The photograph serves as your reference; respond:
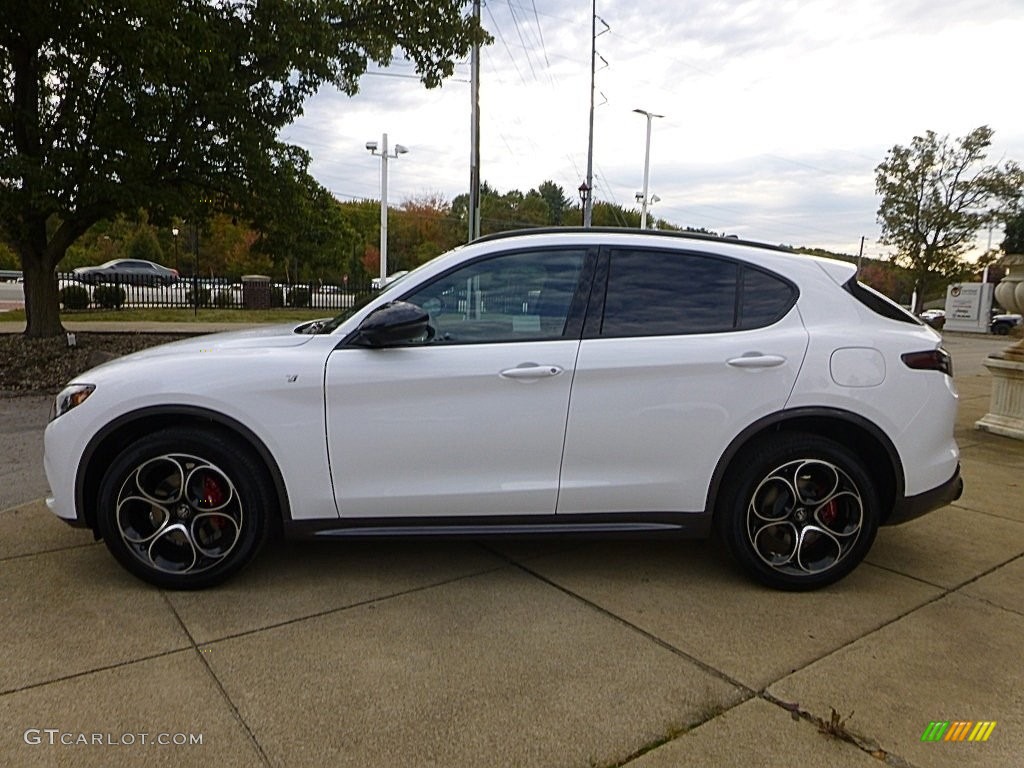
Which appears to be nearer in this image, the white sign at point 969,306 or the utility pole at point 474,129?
the utility pole at point 474,129

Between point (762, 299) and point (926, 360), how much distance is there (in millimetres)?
824

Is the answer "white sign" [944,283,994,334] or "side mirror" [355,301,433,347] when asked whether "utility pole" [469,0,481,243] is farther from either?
"white sign" [944,283,994,334]

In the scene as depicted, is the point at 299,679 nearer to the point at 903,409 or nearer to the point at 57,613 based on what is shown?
the point at 57,613

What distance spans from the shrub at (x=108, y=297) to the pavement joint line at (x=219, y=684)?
23.1 metres

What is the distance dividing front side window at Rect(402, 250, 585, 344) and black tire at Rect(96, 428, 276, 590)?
42.6 inches

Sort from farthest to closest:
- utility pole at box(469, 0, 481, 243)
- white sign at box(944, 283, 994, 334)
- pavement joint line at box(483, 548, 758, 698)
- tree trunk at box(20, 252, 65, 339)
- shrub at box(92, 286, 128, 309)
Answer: white sign at box(944, 283, 994, 334)
shrub at box(92, 286, 128, 309)
utility pole at box(469, 0, 481, 243)
tree trunk at box(20, 252, 65, 339)
pavement joint line at box(483, 548, 758, 698)

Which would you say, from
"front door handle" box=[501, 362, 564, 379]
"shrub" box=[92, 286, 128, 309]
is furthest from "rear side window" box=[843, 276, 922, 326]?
"shrub" box=[92, 286, 128, 309]

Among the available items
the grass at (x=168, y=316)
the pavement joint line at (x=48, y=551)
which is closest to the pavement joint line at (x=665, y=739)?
the pavement joint line at (x=48, y=551)

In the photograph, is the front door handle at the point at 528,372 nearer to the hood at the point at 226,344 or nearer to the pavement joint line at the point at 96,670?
the hood at the point at 226,344

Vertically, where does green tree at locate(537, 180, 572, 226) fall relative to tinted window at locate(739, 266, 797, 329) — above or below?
above

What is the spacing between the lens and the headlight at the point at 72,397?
3268 millimetres

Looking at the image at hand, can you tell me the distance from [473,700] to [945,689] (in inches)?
68.8

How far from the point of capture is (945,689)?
2.64 meters

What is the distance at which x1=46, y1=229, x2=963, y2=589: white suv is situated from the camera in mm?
3227
